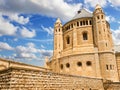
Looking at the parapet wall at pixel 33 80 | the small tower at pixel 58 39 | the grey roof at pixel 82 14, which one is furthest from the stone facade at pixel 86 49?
the parapet wall at pixel 33 80

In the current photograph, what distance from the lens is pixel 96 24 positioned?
29.8 metres

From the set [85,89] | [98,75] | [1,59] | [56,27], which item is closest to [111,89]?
[98,75]

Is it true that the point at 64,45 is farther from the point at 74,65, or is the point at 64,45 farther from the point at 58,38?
the point at 74,65

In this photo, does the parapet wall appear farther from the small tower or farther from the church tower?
the small tower

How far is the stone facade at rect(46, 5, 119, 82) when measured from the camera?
2709 cm

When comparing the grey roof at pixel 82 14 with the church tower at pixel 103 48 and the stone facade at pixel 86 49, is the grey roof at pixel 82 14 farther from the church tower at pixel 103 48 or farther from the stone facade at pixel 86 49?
the church tower at pixel 103 48

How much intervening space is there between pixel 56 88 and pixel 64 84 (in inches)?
48.4

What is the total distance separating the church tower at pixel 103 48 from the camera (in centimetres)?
2647

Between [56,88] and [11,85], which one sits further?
[56,88]

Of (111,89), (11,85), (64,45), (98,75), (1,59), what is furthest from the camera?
(64,45)

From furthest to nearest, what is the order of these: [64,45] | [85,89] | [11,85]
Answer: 1. [64,45]
2. [85,89]
3. [11,85]

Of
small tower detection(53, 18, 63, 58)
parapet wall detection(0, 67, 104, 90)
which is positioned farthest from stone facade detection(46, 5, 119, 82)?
parapet wall detection(0, 67, 104, 90)

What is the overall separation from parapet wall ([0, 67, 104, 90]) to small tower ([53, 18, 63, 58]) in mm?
20441

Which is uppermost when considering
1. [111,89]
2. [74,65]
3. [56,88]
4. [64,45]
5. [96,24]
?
[96,24]
